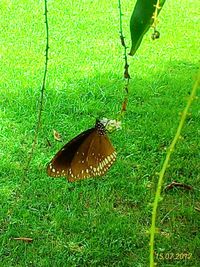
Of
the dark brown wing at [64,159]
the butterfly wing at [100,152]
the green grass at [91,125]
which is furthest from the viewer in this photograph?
the green grass at [91,125]

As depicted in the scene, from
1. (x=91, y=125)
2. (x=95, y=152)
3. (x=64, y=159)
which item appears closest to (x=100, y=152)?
(x=95, y=152)

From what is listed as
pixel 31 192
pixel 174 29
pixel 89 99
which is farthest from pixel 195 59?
pixel 31 192

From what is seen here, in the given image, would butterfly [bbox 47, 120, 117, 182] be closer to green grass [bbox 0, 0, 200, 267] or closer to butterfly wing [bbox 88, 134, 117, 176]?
butterfly wing [bbox 88, 134, 117, 176]

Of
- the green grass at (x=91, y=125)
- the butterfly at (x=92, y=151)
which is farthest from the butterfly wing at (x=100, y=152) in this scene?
the green grass at (x=91, y=125)

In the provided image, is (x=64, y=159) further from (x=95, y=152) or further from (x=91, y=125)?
(x=91, y=125)

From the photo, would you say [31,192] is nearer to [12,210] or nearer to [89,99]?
[12,210]

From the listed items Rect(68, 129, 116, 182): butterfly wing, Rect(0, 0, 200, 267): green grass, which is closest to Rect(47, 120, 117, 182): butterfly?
Rect(68, 129, 116, 182): butterfly wing

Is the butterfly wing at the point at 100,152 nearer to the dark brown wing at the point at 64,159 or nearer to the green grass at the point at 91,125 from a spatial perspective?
the dark brown wing at the point at 64,159

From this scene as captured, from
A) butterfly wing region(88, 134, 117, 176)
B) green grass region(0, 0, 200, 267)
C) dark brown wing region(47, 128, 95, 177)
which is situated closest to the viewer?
butterfly wing region(88, 134, 117, 176)
